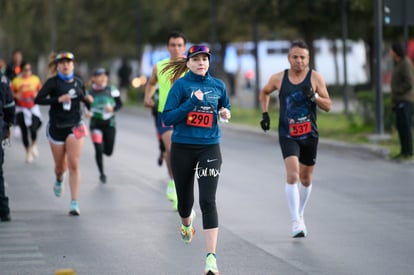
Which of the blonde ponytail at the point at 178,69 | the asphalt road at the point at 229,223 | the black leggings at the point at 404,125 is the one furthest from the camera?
the black leggings at the point at 404,125

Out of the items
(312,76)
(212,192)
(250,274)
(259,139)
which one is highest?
(312,76)

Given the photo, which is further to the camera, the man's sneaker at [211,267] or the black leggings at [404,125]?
the black leggings at [404,125]

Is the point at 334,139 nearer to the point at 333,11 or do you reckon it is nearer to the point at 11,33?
the point at 333,11

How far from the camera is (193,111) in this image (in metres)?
8.48

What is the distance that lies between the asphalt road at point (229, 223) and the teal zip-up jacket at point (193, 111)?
3.49 ft

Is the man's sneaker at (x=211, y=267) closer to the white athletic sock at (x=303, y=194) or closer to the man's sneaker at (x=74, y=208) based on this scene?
the white athletic sock at (x=303, y=194)

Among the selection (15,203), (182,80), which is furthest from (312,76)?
(15,203)

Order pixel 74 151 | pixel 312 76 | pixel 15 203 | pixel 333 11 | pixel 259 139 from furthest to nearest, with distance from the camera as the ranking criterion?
pixel 333 11
pixel 259 139
pixel 15 203
pixel 74 151
pixel 312 76

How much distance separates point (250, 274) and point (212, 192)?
70cm

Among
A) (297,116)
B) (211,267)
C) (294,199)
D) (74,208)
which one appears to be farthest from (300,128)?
(74,208)

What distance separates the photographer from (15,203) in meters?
13.2

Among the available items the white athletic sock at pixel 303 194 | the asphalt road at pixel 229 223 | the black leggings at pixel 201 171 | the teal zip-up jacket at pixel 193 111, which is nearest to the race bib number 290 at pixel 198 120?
the teal zip-up jacket at pixel 193 111

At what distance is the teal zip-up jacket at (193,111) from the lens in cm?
848

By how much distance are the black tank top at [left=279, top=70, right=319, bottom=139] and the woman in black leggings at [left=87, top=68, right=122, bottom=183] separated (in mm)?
5600
